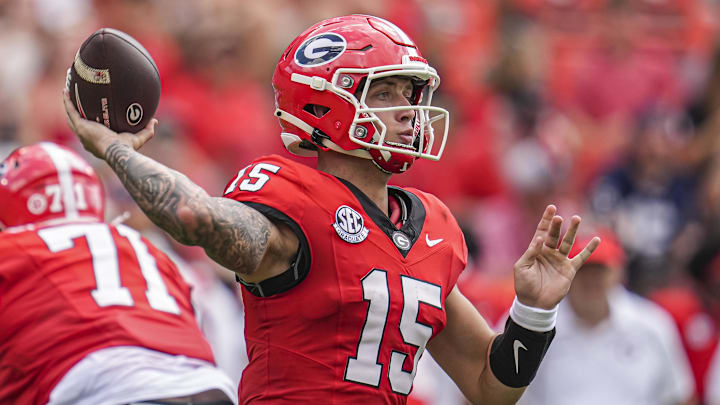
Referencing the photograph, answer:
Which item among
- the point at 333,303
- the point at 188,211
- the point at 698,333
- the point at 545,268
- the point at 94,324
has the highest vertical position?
the point at 188,211

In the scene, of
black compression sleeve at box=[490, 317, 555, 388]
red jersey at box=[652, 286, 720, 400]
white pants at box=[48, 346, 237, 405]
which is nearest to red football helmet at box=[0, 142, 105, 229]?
white pants at box=[48, 346, 237, 405]

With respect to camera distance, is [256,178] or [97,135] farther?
[256,178]

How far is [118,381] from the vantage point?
4.05m

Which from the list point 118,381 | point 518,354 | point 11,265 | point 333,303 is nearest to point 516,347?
point 518,354

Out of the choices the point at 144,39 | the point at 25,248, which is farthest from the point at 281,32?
the point at 25,248

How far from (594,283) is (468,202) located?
224 cm

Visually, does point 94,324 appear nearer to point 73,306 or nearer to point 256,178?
point 73,306

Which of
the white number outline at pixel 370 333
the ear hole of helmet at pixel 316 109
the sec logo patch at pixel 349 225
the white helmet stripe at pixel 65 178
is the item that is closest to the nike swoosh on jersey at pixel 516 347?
the white number outline at pixel 370 333

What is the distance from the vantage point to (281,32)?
918 centimetres

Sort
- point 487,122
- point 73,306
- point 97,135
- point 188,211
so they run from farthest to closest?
point 487,122
point 73,306
point 97,135
point 188,211

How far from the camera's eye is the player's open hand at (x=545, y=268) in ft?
12.1

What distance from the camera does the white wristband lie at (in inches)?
147

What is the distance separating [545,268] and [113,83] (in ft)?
4.85

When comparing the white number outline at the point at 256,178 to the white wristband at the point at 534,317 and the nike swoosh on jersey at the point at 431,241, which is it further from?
the white wristband at the point at 534,317
